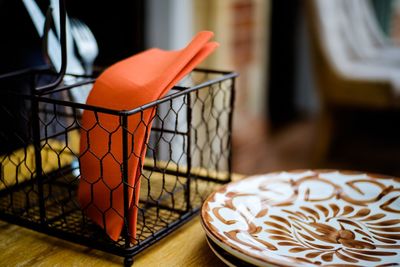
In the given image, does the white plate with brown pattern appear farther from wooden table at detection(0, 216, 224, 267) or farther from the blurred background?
the blurred background

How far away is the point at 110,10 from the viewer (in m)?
1.18

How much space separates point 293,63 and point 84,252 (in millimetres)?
2588

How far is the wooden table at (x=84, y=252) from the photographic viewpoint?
1.73ft

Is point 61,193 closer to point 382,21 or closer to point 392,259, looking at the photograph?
point 392,259

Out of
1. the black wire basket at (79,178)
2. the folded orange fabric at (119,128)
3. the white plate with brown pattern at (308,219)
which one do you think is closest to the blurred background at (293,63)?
the black wire basket at (79,178)

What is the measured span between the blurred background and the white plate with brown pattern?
1.48ft

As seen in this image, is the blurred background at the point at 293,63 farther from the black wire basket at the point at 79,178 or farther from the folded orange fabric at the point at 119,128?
the folded orange fabric at the point at 119,128

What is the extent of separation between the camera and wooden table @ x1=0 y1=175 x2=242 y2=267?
20.8 inches

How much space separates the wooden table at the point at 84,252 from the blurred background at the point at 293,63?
0.37 m

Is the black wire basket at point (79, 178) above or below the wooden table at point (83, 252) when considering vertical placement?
above

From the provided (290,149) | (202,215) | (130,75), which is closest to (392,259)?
(202,215)

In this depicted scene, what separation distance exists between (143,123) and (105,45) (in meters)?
0.72

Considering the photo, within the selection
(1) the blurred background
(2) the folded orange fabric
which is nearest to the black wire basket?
(2) the folded orange fabric

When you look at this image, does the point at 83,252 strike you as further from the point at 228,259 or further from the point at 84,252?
the point at 228,259
